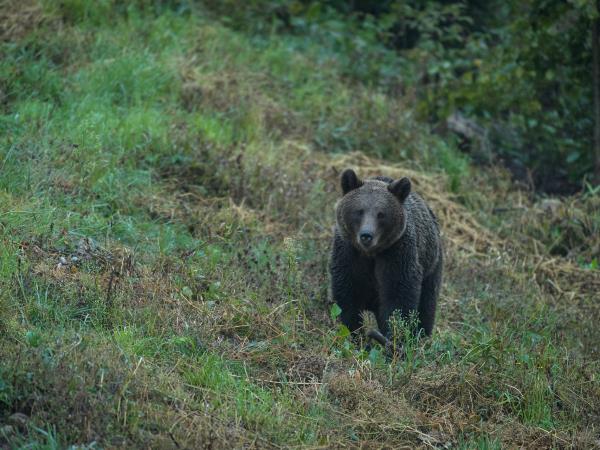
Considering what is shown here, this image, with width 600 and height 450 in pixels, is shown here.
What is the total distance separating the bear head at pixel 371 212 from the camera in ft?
22.4

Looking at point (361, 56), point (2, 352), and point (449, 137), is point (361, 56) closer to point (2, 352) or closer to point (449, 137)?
point (449, 137)

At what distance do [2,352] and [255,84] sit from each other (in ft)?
22.4

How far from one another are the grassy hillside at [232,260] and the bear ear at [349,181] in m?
0.64

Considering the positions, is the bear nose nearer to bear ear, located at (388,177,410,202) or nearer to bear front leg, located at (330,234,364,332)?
bear front leg, located at (330,234,364,332)

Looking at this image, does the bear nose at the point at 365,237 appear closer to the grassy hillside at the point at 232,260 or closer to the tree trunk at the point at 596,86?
the grassy hillside at the point at 232,260

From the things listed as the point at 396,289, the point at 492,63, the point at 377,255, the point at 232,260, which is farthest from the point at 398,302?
the point at 492,63

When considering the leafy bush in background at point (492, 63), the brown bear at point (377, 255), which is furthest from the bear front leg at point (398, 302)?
the leafy bush in background at point (492, 63)

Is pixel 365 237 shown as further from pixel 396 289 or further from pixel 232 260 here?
pixel 232 260

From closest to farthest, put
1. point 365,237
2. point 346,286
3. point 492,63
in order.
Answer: point 365,237 < point 346,286 < point 492,63

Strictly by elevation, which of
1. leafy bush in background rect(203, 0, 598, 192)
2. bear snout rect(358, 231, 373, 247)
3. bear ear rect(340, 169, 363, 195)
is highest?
bear ear rect(340, 169, 363, 195)

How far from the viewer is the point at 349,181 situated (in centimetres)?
717

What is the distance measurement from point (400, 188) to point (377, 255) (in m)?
0.52

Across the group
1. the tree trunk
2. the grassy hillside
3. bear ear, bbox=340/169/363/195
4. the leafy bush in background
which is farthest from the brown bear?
the tree trunk

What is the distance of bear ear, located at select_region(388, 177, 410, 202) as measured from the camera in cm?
711
